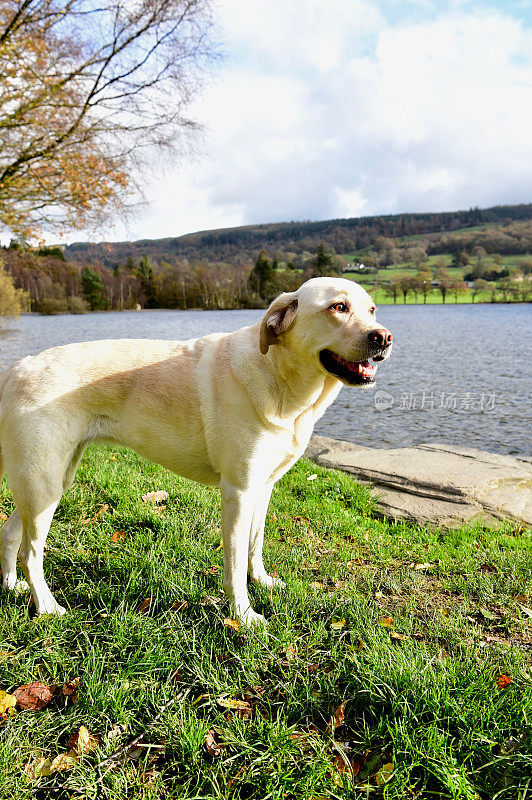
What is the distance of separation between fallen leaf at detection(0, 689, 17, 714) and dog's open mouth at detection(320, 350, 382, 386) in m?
2.41

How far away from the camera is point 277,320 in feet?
9.40

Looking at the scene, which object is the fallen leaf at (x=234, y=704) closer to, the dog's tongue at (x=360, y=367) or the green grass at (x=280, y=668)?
the green grass at (x=280, y=668)

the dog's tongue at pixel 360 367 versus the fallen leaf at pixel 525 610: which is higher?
the dog's tongue at pixel 360 367

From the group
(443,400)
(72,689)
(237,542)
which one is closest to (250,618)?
(237,542)

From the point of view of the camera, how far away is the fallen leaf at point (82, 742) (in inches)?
86.2

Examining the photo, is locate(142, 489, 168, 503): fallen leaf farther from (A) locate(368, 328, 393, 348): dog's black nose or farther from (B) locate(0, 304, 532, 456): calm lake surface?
(B) locate(0, 304, 532, 456): calm lake surface

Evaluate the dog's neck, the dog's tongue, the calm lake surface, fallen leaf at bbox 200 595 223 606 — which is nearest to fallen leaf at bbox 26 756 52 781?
fallen leaf at bbox 200 595 223 606

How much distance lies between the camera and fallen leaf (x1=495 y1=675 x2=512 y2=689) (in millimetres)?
2459

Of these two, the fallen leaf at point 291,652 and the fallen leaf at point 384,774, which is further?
the fallen leaf at point 291,652

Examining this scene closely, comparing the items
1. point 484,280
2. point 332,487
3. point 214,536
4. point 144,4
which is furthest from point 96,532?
point 484,280

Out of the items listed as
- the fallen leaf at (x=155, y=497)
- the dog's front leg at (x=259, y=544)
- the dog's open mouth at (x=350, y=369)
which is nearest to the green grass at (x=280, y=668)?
the dog's front leg at (x=259, y=544)

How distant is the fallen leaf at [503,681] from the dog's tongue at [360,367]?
1.73 m

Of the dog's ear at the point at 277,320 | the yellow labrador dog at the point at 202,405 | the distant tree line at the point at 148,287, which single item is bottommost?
the yellow labrador dog at the point at 202,405

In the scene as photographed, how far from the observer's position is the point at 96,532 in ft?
13.3
